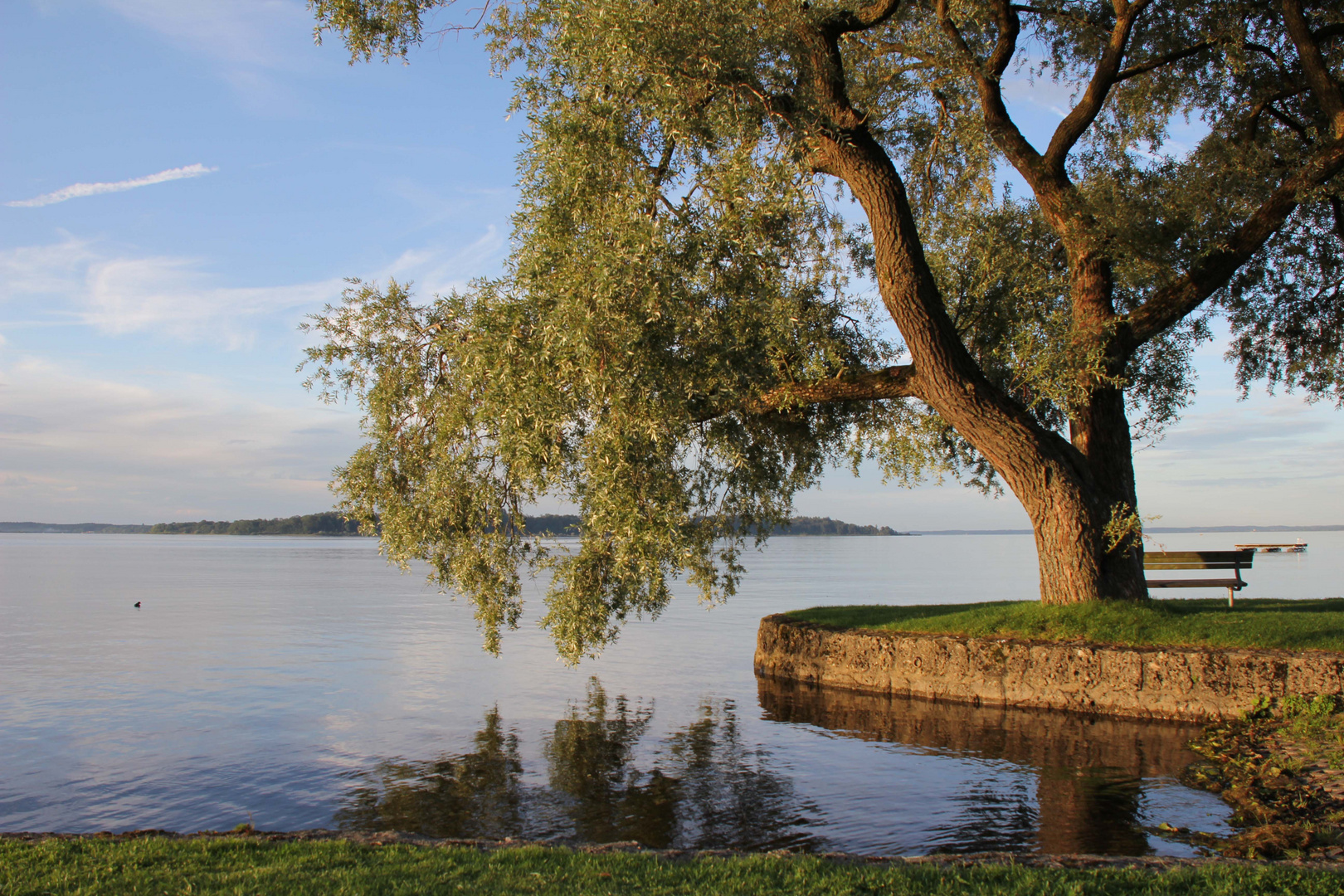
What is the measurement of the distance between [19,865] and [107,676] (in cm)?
1419

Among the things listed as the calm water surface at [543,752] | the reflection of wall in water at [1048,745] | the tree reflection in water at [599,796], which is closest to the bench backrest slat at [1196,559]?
the reflection of wall in water at [1048,745]

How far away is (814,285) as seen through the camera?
15.7 m

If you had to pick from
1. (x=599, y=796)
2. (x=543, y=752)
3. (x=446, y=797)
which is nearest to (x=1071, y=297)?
(x=543, y=752)

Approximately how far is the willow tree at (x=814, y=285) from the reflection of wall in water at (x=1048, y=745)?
2559 mm

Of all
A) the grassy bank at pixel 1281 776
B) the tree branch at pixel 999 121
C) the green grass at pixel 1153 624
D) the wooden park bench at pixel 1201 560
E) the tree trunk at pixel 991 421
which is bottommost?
the grassy bank at pixel 1281 776

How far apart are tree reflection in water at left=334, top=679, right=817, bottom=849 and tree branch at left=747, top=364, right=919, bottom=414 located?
5288 millimetres

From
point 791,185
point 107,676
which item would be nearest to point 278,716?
point 107,676

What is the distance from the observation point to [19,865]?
20.7 ft

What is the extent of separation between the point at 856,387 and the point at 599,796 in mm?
8075

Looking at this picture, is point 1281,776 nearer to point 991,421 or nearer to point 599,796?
point 991,421

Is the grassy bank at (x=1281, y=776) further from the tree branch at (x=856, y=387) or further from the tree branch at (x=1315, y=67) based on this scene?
the tree branch at (x=1315, y=67)

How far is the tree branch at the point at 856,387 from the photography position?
49.2 feet

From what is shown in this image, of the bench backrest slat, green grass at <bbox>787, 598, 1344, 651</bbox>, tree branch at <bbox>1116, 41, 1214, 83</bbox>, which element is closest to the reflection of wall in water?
green grass at <bbox>787, 598, 1344, 651</bbox>

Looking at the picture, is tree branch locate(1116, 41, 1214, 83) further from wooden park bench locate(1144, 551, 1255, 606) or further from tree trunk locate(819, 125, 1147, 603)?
wooden park bench locate(1144, 551, 1255, 606)
